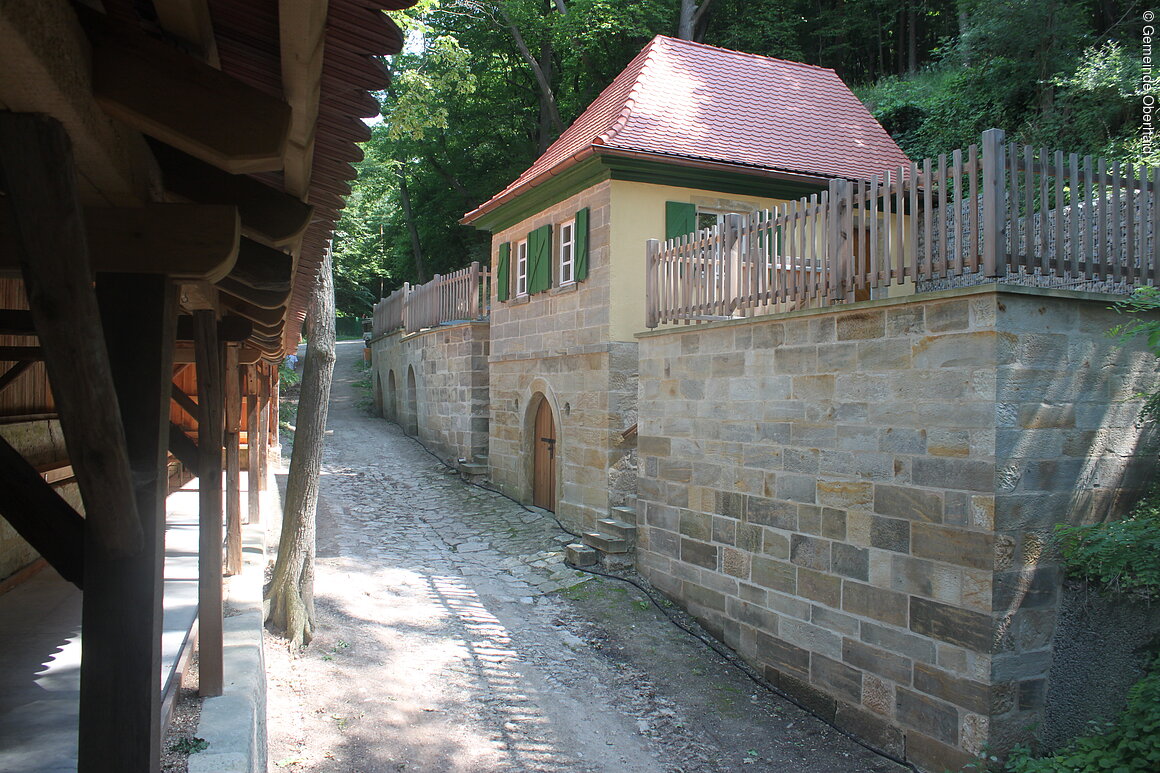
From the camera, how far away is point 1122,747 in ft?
15.7

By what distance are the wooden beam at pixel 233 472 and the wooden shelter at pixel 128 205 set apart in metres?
4.79

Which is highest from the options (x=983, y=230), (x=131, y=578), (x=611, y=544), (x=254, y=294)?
(x=983, y=230)

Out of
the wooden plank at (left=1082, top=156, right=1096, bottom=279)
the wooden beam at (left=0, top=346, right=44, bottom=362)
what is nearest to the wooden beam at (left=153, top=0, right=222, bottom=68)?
the wooden beam at (left=0, top=346, right=44, bottom=362)

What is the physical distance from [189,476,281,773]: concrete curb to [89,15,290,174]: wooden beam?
293 cm

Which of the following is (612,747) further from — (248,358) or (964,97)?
Result: (964,97)

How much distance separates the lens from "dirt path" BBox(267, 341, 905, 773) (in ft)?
19.1

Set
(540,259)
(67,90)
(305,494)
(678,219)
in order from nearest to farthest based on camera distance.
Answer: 1. (67,90)
2. (305,494)
3. (678,219)
4. (540,259)

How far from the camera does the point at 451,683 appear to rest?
6918mm

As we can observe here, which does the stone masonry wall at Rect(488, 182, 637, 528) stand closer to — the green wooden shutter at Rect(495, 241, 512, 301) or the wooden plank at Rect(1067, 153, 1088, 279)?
the green wooden shutter at Rect(495, 241, 512, 301)

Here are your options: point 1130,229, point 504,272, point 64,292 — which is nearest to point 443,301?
point 504,272

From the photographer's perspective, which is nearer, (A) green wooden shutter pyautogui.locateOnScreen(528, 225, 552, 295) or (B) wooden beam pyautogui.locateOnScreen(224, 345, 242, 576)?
(B) wooden beam pyautogui.locateOnScreen(224, 345, 242, 576)

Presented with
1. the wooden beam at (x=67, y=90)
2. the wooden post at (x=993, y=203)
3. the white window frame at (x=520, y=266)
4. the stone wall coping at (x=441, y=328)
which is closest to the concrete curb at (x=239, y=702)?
the wooden beam at (x=67, y=90)

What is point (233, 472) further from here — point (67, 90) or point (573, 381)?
point (67, 90)

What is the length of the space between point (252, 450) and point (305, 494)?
2742 mm
